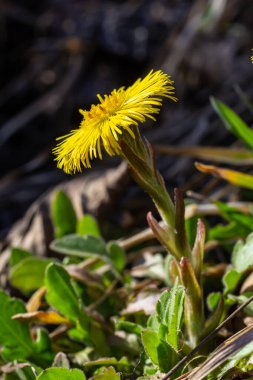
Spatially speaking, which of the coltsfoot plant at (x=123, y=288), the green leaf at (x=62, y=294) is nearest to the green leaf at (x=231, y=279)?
the coltsfoot plant at (x=123, y=288)

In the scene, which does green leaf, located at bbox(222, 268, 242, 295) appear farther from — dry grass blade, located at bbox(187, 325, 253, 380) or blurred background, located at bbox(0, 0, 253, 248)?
blurred background, located at bbox(0, 0, 253, 248)

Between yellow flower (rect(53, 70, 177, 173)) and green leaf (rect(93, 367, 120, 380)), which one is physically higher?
yellow flower (rect(53, 70, 177, 173))

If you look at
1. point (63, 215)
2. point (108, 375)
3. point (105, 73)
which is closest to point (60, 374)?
point (108, 375)

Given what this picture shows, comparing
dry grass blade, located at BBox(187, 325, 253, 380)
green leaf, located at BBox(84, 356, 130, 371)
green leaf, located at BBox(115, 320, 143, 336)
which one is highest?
green leaf, located at BBox(115, 320, 143, 336)

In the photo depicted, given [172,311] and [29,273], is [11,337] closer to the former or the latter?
[29,273]

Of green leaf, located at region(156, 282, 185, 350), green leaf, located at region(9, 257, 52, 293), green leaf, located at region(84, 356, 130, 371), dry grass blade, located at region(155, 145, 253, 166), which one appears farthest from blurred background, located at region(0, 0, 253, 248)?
green leaf, located at region(156, 282, 185, 350)

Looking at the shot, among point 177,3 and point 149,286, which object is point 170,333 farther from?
point 177,3

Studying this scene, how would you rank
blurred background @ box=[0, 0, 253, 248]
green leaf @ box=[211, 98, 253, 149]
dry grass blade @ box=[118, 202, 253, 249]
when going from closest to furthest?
1. dry grass blade @ box=[118, 202, 253, 249]
2. green leaf @ box=[211, 98, 253, 149]
3. blurred background @ box=[0, 0, 253, 248]

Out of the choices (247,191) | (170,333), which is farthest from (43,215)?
(170,333)
